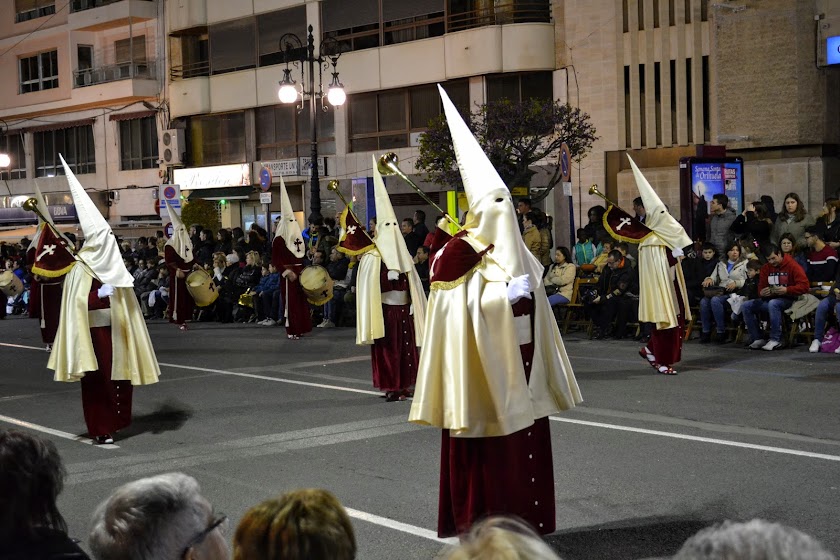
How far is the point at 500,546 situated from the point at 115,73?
140ft

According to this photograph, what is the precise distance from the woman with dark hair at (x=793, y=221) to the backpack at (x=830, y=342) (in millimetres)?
2426

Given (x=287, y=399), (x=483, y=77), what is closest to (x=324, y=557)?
(x=287, y=399)

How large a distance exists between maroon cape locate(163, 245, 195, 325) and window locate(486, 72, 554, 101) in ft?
35.9

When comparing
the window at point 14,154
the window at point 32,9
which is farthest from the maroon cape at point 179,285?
the window at point 14,154

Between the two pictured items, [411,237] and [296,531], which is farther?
[411,237]

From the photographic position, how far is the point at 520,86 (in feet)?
100

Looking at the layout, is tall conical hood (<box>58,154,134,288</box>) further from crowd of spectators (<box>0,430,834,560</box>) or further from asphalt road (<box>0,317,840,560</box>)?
crowd of spectators (<box>0,430,834,560</box>)

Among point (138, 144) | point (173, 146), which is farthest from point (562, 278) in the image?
point (138, 144)

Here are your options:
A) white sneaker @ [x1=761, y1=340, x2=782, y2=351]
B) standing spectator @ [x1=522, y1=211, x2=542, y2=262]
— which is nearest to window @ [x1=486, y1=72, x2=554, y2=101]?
standing spectator @ [x1=522, y1=211, x2=542, y2=262]

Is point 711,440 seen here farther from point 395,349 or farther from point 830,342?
point 830,342

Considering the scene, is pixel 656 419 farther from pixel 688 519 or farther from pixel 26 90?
pixel 26 90

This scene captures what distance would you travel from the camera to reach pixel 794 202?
1734cm

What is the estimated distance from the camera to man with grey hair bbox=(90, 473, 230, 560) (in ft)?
→ 11.1

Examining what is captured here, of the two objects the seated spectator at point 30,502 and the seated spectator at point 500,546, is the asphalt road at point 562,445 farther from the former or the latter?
the seated spectator at point 500,546
